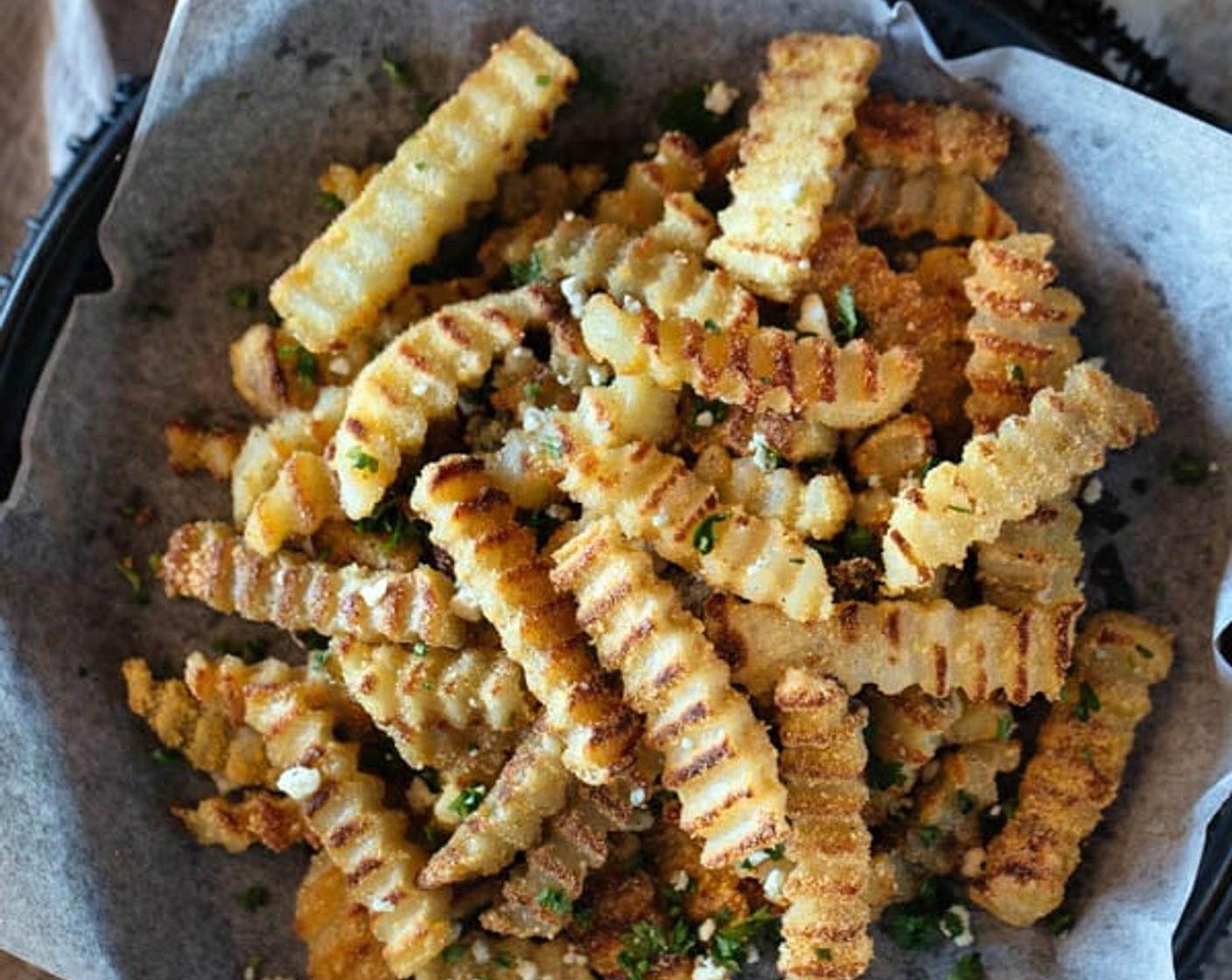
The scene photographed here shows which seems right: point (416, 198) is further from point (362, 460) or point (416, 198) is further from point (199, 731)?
point (199, 731)

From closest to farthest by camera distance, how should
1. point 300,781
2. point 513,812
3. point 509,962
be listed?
point 513,812 → point 300,781 → point 509,962

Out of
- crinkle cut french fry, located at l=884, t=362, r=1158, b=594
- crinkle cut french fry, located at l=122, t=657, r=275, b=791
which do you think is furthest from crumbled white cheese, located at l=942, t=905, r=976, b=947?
crinkle cut french fry, located at l=122, t=657, r=275, b=791

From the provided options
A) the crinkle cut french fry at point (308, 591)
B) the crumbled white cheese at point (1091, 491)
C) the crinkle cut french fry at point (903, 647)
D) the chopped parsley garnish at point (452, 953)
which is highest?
the crumbled white cheese at point (1091, 491)

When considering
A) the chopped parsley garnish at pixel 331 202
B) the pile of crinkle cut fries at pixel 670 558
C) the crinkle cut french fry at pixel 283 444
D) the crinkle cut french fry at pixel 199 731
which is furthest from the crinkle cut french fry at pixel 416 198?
the crinkle cut french fry at pixel 199 731

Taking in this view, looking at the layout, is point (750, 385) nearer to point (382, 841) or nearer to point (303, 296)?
point (303, 296)

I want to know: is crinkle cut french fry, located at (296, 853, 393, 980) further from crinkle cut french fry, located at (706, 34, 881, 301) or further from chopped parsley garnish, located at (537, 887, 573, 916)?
crinkle cut french fry, located at (706, 34, 881, 301)

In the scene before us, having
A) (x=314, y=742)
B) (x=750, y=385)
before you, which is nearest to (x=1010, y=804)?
(x=750, y=385)

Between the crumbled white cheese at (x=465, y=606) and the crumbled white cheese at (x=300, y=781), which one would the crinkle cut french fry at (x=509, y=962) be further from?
the crumbled white cheese at (x=465, y=606)

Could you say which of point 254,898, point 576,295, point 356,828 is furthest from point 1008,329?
point 254,898
